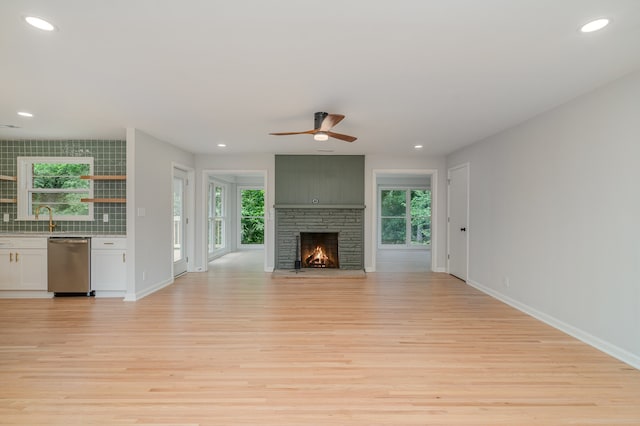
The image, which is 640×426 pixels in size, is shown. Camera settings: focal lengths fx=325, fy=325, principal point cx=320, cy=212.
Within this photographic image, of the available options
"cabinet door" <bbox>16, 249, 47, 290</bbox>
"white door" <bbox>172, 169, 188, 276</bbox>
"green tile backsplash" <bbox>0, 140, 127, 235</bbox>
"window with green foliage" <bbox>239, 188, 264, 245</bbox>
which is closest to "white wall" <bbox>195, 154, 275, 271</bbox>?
"white door" <bbox>172, 169, 188, 276</bbox>

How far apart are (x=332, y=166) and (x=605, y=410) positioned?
5.33m

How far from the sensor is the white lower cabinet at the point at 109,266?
4648 mm

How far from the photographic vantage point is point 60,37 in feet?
7.06

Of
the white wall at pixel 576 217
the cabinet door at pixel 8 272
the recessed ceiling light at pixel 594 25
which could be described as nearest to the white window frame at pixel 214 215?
the cabinet door at pixel 8 272

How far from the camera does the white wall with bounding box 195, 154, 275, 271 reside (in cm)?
663

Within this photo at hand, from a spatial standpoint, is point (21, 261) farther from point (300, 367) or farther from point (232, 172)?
point (300, 367)

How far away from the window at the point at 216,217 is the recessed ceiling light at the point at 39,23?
635 centimetres

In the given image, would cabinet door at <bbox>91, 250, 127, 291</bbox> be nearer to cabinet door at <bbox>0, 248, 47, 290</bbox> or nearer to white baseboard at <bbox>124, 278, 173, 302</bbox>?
white baseboard at <bbox>124, 278, 173, 302</bbox>

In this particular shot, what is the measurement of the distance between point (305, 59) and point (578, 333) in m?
3.62

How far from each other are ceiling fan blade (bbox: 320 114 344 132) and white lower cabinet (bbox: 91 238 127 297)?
10.7 ft

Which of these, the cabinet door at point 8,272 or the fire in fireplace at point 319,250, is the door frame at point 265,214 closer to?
the fire in fireplace at point 319,250

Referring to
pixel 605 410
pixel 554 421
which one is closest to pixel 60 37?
pixel 554 421

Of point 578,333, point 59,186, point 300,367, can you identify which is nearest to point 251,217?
point 59,186

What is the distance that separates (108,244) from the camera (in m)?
4.65
